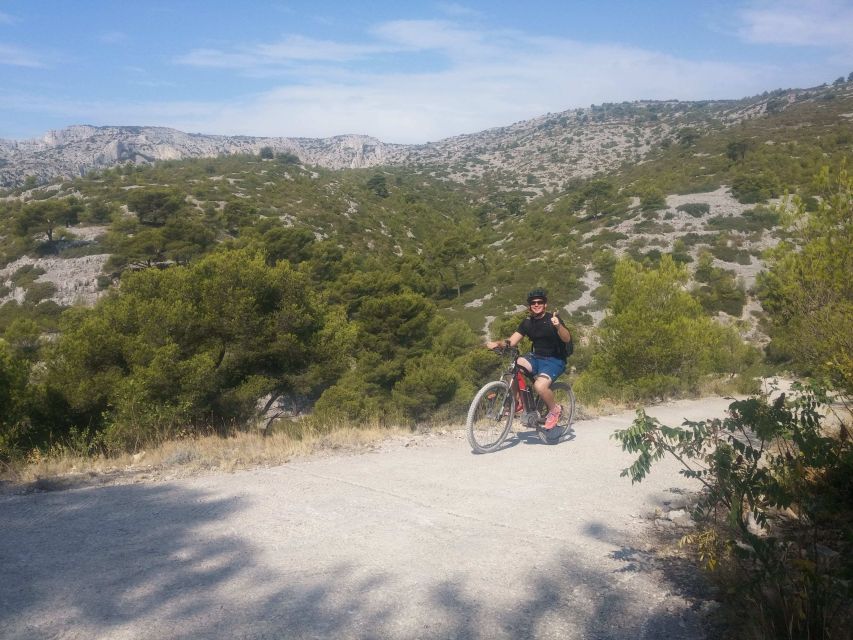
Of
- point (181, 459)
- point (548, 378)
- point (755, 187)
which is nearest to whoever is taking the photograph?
point (181, 459)

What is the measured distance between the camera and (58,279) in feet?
127

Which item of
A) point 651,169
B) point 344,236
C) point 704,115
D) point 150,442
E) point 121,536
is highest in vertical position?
point 704,115

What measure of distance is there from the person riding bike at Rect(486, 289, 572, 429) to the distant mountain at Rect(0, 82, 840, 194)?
94.5m

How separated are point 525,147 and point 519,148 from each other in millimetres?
1761

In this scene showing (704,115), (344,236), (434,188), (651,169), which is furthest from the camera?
(704,115)

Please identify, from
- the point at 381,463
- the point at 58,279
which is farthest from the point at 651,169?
the point at 381,463

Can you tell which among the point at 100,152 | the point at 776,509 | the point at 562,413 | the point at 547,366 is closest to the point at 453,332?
the point at 562,413

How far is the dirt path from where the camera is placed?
2709 millimetres

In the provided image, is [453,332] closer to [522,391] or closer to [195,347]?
[195,347]

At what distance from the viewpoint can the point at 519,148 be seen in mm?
144750

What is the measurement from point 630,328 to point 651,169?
234 ft

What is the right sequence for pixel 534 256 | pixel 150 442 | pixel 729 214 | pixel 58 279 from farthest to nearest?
pixel 534 256 < pixel 729 214 < pixel 58 279 < pixel 150 442

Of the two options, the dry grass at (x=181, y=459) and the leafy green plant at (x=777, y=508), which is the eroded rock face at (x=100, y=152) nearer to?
the dry grass at (x=181, y=459)

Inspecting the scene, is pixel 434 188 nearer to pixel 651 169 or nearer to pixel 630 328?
pixel 651 169
